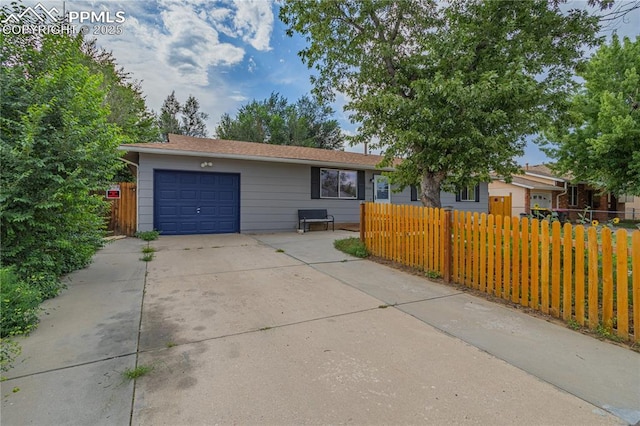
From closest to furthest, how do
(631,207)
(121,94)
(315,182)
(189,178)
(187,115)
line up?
1. (189,178)
2. (315,182)
3. (121,94)
4. (631,207)
5. (187,115)

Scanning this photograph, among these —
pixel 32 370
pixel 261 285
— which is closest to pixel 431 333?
pixel 261 285

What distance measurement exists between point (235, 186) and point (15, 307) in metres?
7.81

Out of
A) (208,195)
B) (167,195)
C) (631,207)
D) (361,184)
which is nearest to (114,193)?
(167,195)

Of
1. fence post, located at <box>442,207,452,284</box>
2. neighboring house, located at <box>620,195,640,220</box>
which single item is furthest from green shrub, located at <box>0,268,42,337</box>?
neighboring house, located at <box>620,195,640,220</box>

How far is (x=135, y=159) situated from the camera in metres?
10.0

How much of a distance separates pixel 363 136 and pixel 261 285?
4327 millimetres

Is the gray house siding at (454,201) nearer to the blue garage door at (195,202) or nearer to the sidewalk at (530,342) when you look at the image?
the blue garage door at (195,202)

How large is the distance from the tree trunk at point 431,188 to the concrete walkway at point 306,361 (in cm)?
309

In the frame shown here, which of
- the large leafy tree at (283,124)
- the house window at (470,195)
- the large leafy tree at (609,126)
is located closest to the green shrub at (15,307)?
the house window at (470,195)

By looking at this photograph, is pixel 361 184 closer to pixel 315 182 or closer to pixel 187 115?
pixel 315 182

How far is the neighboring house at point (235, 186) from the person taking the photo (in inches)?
371

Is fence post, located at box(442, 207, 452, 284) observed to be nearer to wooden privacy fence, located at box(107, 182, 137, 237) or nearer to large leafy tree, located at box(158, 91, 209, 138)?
wooden privacy fence, located at box(107, 182, 137, 237)

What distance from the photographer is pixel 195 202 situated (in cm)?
1005

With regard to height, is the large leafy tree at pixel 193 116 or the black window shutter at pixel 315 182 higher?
the large leafy tree at pixel 193 116
